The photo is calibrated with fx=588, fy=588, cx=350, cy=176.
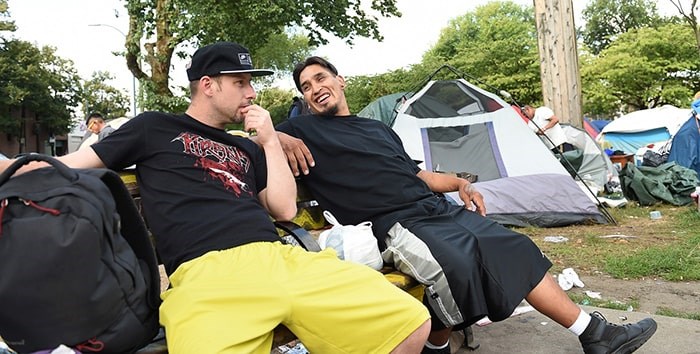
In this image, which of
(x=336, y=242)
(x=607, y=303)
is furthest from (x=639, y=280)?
(x=336, y=242)

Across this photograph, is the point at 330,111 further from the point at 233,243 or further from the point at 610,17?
the point at 610,17

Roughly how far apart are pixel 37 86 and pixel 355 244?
4360 cm

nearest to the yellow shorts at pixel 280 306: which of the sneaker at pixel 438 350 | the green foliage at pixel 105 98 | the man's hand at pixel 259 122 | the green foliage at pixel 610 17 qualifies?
the man's hand at pixel 259 122

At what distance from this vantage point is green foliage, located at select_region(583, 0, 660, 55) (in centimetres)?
4516

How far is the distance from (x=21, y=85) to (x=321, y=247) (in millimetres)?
42458

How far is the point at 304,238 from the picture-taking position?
8.24 feet

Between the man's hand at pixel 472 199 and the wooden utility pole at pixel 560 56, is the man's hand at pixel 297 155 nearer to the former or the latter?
the man's hand at pixel 472 199

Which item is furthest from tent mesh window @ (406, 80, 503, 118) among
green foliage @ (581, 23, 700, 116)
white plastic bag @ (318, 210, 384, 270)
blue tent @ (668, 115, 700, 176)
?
green foliage @ (581, 23, 700, 116)

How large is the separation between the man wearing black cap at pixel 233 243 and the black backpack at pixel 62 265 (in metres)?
0.24

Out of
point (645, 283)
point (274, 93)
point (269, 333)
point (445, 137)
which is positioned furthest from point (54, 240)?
point (274, 93)

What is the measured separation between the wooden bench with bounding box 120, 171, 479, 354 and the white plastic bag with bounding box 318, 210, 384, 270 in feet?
0.23

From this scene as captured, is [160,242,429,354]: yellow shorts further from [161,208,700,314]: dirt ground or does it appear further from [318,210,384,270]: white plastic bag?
[161,208,700,314]: dirt ground

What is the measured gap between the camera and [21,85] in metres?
38.7

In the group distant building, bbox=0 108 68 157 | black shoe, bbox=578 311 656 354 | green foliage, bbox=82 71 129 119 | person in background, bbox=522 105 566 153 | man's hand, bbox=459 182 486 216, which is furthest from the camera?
green foliage, bbox=82 71 129 119
